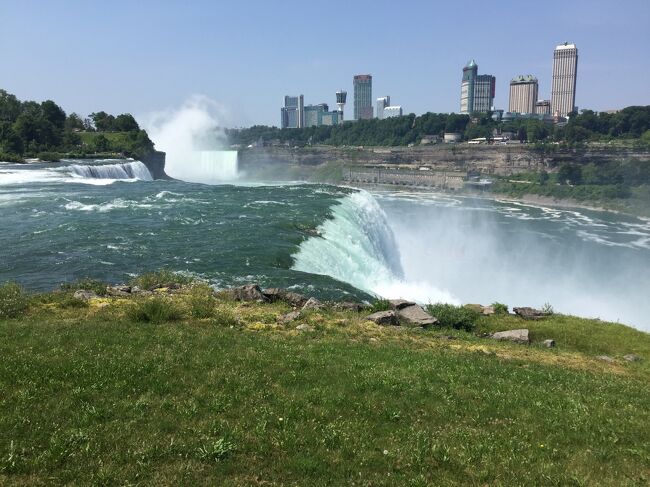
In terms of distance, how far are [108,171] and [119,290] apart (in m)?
37.5

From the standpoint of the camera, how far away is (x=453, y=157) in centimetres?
11925

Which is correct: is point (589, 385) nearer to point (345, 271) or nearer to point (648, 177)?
point (345, 271)

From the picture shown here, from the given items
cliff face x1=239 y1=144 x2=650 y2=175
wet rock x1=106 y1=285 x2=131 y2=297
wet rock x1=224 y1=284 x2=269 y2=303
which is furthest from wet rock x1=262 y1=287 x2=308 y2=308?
cliff face x1=239 y1=144 x2=650 y2=175

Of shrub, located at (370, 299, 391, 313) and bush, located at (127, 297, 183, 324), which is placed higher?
bush, located at (127, 297, 183, 324)

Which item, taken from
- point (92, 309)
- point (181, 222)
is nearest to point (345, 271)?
point (181, 222)

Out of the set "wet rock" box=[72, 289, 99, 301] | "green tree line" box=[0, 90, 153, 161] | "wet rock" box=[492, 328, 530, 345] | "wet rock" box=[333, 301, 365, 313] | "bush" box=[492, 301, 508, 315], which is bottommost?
"bush" box=[492, 301, 508, 315]

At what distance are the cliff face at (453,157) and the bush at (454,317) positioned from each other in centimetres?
10371

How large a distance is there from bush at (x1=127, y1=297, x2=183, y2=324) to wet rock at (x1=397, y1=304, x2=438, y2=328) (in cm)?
622

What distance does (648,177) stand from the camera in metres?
90.9

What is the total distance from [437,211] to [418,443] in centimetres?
6896

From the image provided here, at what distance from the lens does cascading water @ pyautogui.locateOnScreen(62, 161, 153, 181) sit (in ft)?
148

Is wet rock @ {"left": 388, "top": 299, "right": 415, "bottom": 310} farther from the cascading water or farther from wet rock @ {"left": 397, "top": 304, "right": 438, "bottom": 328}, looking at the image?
the cascading water

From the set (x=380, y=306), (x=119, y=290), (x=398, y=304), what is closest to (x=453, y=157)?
(x=398, y=304)

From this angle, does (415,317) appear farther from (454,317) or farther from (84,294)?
(84,294)
